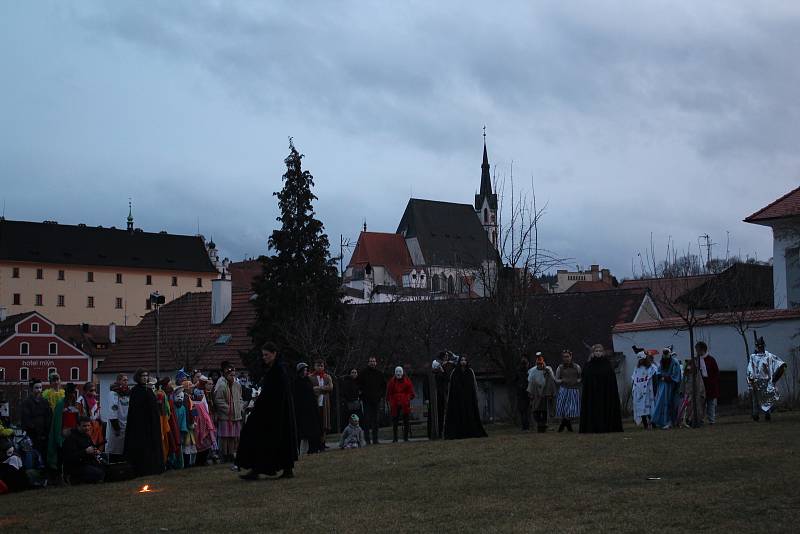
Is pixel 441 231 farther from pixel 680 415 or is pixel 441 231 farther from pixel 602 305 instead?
pixel 680 415

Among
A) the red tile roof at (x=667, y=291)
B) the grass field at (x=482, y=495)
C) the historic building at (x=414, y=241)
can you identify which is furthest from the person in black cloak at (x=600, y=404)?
the historic building at (x=414, y=241)

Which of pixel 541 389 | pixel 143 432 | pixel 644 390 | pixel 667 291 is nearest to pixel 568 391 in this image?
pixel 541 389

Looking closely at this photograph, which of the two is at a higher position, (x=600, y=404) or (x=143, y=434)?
(x=600, y=404)

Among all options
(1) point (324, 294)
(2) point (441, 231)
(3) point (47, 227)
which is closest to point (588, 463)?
(1) point (324, 294)

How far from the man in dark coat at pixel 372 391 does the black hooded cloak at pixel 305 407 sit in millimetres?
3194

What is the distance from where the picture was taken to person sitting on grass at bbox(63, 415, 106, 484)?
17.0m

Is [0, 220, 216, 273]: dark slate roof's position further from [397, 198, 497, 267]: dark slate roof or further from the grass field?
the grass field

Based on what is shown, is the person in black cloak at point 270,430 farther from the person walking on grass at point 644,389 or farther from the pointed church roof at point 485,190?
the pointed church roof at point 485,190

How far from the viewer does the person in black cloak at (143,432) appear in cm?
1778

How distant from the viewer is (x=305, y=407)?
66.7 ft

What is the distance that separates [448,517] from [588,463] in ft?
15.6

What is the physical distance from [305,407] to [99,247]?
378ft

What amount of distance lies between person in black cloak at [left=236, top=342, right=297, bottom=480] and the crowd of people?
13mm

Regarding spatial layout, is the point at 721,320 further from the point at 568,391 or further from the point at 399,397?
the point at 399,397
